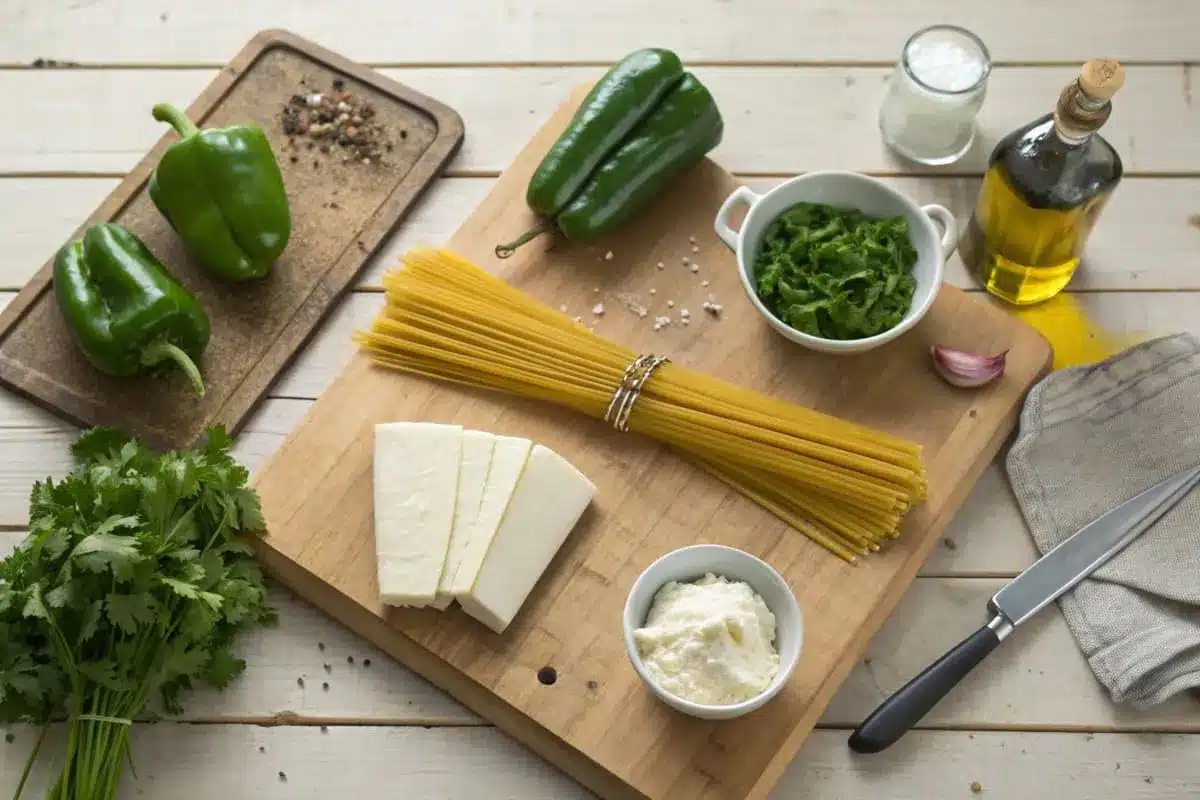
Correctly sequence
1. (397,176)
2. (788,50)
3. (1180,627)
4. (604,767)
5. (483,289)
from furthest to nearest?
(788,50) < (397,176) < (483,289) < (1180,627) < (604,767)

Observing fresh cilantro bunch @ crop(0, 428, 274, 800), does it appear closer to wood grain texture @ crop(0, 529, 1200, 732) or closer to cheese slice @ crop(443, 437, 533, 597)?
wood grain texture @ crop(0, 529, 1200, 732)

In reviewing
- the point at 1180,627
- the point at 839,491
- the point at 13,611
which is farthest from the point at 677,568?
the point at 13,611

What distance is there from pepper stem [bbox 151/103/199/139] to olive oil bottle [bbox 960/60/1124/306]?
4.31 feet

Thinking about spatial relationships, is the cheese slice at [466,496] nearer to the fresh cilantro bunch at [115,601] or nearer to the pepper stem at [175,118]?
the fresh cilantro bunch at [115,601]

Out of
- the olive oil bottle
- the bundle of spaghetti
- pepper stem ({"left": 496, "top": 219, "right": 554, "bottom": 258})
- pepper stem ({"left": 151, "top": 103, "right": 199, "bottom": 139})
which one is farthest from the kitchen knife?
pepper stem ({"left": 151, "top": 103, "right": 199, "bottom": 139})

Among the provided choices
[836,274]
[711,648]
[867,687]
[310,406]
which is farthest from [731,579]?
[310,406]

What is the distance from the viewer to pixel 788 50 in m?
2.40

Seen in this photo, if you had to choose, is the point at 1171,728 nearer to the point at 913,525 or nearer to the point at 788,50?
the point at 913,525

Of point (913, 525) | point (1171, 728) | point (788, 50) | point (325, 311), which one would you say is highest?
point (788, 50)

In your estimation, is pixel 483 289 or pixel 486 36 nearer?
pixel 483 289

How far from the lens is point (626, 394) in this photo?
1.92 metres

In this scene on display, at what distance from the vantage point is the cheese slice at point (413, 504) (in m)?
1.78

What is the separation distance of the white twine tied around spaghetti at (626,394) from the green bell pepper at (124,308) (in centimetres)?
64

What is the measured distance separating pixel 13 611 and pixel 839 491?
117 centimetres
